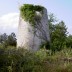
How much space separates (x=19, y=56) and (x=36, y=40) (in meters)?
9.76

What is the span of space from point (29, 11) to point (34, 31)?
53.2 inches

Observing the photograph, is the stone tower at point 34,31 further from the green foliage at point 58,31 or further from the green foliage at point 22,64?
the green foliage at point 22,64

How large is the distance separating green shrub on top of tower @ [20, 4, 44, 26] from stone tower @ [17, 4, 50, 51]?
10 centimetres

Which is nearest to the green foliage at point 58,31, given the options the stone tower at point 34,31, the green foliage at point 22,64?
the stone tower at point 34,31

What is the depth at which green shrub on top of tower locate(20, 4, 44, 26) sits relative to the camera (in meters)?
23.1

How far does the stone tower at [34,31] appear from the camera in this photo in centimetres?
2294

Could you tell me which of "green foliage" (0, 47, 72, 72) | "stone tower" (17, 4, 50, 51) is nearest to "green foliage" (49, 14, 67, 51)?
"stone tower" (17, 4, 50, 51)

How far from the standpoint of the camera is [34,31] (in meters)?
23.0

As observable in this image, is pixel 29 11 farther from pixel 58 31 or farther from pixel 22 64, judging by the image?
pixel 22 64

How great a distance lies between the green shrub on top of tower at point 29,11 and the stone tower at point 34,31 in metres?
0.10

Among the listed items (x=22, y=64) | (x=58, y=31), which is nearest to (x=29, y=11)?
(x=58, y=31)

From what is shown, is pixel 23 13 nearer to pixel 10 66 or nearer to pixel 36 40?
pixel 36 40

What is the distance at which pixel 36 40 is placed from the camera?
23.0m

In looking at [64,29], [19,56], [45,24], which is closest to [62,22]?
[64,29]
